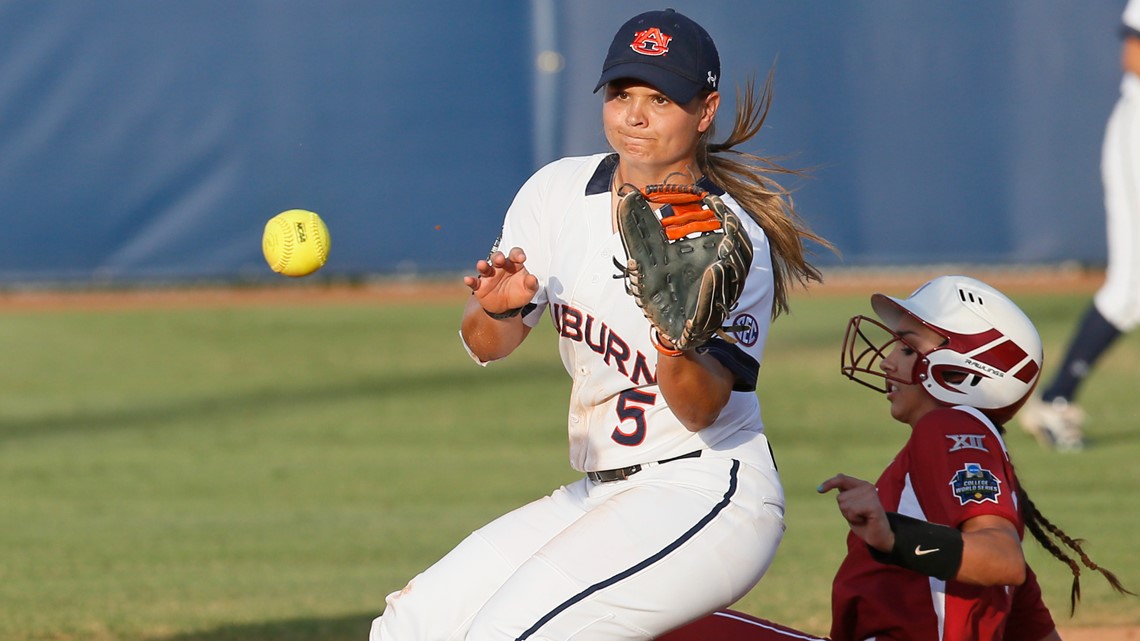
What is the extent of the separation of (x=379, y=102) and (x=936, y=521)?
6.91 metres

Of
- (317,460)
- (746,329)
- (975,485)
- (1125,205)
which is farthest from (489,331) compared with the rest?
(1125,205)

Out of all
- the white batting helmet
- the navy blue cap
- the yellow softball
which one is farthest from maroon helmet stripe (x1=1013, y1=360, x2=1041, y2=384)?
the yellow softball

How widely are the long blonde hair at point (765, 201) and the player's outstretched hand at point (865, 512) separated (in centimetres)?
50

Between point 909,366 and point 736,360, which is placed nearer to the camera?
point 736,360

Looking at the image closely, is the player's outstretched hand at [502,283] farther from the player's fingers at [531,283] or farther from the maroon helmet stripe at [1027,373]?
the maroon helmet stripe at [1027,373]

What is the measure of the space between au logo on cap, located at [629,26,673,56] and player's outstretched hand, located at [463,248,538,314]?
0.45m

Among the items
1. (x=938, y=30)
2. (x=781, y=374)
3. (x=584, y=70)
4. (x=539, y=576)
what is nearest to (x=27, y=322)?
(x=584, y=70)

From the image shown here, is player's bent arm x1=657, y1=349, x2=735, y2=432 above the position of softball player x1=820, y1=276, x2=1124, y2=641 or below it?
above

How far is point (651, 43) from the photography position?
2.81 metres

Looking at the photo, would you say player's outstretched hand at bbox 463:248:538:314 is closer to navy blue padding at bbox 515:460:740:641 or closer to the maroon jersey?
navy blue padding at bbox 515:460:740:641

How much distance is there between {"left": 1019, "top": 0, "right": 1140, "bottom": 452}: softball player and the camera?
6.88 metres

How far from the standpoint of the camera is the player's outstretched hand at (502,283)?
9.00 ft

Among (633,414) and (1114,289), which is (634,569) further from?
(1114,289)

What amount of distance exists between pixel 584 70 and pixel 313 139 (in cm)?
172
